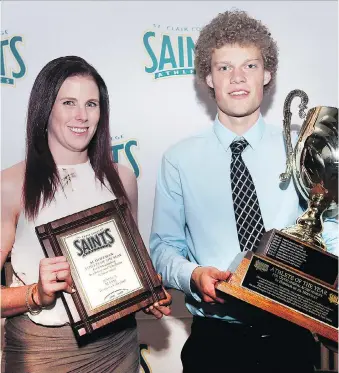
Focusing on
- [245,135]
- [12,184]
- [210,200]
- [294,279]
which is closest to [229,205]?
[210,200]

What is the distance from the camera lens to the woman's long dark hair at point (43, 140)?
1820 millimetres

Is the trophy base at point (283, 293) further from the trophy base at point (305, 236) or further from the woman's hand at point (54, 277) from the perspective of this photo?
the woman's hand at point (54, 277)

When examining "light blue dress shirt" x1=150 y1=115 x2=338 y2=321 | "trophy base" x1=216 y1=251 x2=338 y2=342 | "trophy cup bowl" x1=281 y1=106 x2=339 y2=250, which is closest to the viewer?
"trophy base" x1=216 y1=251 x2=338 y2=342

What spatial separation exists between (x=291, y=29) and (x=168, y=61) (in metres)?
0.52

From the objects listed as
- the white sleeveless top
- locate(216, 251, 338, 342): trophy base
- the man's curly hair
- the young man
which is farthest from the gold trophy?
the man's curly hair

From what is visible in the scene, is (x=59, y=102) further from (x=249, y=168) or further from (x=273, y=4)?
(x=273, y=4)

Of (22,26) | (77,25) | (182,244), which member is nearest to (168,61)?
(77,25)

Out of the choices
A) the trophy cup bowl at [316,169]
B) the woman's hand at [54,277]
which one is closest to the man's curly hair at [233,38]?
the trophy cup bowl at [316,169]

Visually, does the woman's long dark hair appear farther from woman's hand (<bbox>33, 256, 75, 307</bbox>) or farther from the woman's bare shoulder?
woman's hand (<bbox>33, 256, 75, 307</bbox>)

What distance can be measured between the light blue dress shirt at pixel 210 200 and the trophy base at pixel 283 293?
0.24 m

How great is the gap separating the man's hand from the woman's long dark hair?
0.41 metres

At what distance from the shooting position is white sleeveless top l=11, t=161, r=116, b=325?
1.78 meters

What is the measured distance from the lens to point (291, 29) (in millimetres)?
2340

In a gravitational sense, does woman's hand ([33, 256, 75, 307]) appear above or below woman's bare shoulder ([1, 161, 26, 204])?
below
